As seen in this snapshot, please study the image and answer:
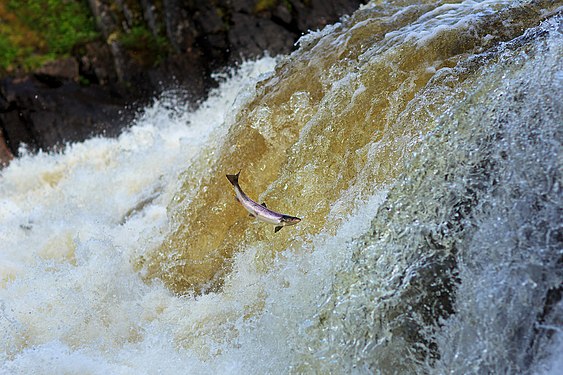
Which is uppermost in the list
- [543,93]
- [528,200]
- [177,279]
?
[543,93]

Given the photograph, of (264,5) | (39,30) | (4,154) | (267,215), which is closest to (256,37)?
(264,5)

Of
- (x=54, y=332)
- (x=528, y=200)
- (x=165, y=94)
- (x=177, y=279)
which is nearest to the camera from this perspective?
(x=528, y=200)

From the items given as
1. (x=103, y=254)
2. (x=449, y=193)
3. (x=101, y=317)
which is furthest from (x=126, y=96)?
(x=449, y=193)

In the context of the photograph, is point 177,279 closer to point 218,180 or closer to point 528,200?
point 218,180

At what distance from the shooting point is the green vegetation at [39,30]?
7.82 metres

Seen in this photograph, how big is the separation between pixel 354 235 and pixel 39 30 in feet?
21.8

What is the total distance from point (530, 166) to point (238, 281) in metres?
1.50

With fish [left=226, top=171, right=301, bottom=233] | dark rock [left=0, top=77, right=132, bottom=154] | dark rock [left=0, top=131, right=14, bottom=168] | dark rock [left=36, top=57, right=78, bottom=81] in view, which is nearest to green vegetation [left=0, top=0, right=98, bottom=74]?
dark rock [left=36, top=57, right=78, bottom=81]

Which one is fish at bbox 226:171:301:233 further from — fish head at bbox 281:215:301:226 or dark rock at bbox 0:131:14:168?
dark rock at bbox 0:131:14:168

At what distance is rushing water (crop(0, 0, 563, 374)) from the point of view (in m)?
2.30

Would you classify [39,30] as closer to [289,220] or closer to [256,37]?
[256,37]

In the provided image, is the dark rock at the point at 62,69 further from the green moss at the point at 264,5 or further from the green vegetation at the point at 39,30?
the green moss at the point at 264,5

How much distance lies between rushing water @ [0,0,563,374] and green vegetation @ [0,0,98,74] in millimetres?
3852

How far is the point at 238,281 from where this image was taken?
3270mm
